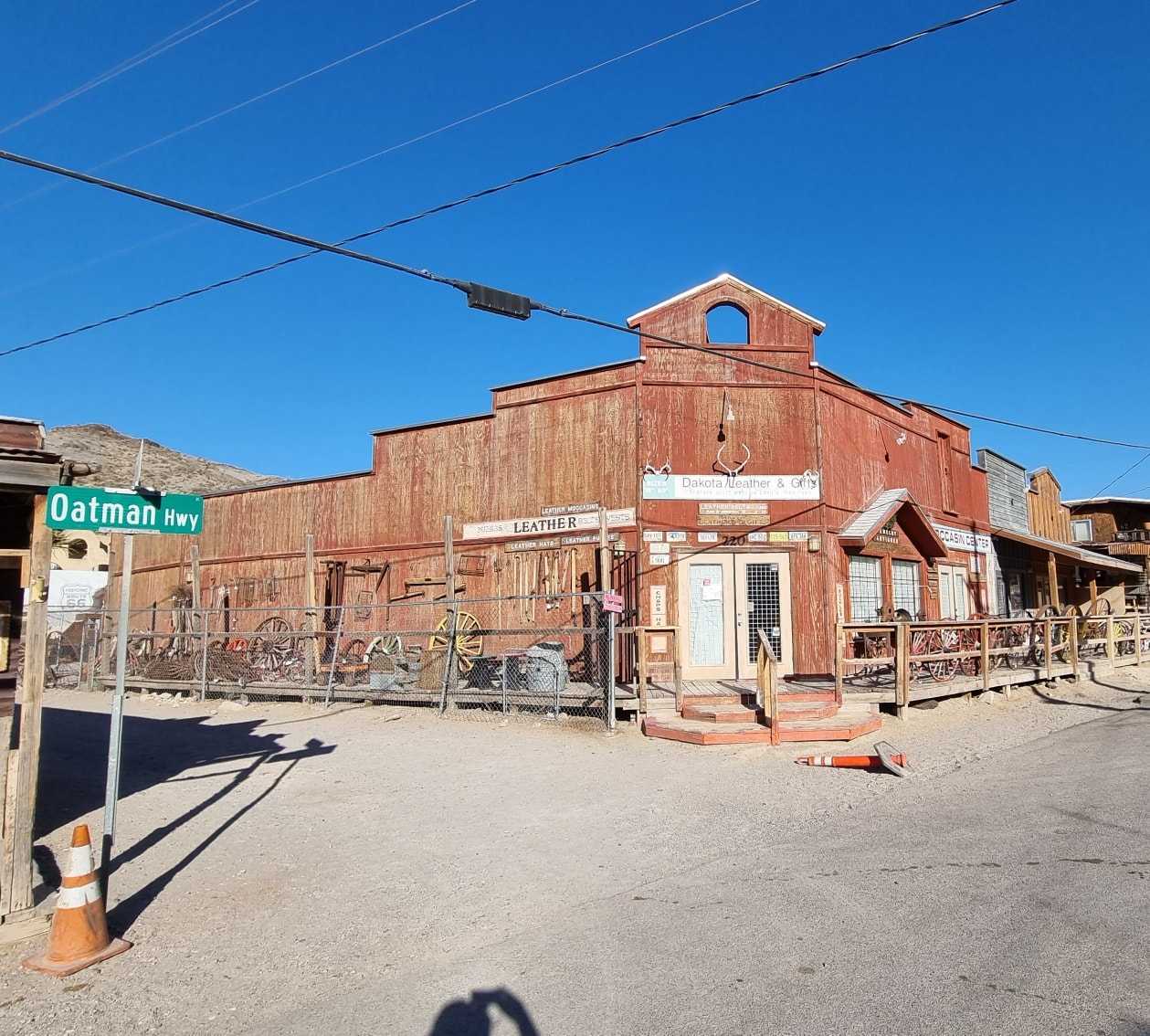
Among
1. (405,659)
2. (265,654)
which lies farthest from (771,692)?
(265,654)

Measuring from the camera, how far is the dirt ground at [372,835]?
462 centimetres

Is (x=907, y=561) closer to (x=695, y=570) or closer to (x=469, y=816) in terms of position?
(x=695, y=570)

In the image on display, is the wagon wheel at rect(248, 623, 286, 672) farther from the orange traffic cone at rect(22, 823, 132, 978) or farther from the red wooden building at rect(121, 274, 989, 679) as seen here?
the orange traffic cone at rect(22, 823, 132, 978)

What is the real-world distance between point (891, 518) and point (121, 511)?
16180 millimetres

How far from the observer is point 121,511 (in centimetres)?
579

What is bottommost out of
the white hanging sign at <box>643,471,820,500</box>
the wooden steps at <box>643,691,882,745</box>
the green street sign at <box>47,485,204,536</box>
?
the wooden steps at <box>643,691,882,745</box>

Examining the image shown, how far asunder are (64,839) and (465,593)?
1171 centimetres

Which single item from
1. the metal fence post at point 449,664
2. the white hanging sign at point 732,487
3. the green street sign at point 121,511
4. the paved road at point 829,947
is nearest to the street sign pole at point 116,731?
the green street sign at point 121,511

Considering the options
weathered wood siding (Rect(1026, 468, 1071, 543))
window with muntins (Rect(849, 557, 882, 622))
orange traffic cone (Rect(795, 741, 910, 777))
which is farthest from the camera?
weathered wood siding (Rect(1026, 468, 1071, 543))

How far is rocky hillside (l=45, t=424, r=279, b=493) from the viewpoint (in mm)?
53444

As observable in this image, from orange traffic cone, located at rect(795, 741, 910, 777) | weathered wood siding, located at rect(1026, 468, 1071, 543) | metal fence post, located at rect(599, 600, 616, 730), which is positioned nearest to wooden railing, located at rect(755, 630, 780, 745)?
orange traffic cone, located at rect(795, 741, 910, 777)

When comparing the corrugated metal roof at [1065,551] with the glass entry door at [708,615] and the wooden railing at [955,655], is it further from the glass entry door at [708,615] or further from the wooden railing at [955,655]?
the glass entry door at [708,615]

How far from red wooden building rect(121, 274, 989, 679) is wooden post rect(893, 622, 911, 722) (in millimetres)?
2900

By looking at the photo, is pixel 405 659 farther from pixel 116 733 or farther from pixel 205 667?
pixel 116 733
